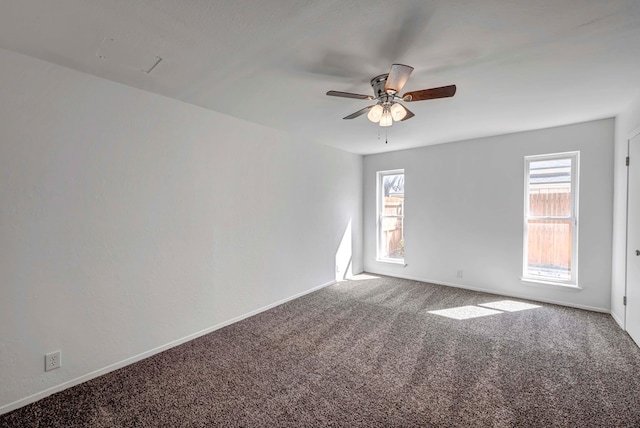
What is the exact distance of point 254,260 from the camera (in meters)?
3.55

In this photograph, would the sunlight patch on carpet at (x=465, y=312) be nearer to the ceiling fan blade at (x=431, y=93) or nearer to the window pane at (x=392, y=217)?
the window pane at (x=392, y=217)

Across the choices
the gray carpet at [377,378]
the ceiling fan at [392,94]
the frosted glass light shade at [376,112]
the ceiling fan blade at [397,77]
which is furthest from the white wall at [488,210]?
the ceiling fan blade at [397,77]

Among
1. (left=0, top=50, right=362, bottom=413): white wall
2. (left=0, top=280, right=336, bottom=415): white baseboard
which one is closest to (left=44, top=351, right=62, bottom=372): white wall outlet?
(left=0, top=50, right=362, bottom=413): white wall

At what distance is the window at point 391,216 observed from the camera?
17.4ft

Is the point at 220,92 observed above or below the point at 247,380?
above

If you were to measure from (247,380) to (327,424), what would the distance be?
2.50 ft

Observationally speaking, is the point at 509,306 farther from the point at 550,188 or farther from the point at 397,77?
the point at 397,77

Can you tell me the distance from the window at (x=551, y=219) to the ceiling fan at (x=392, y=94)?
2788 mm

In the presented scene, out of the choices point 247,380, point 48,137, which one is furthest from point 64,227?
point 247,380

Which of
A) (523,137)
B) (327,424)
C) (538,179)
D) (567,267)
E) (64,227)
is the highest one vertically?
(523,137)

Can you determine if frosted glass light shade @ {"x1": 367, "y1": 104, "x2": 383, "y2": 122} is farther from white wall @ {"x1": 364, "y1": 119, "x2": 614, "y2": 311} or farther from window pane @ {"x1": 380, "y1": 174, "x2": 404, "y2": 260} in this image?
window pane @ {"x1": 380, "y1": 174, "x2": 404, "y2": 260}

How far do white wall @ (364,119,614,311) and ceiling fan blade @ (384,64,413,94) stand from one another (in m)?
2.93

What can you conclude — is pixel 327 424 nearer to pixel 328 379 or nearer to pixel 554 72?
pixel 328 379

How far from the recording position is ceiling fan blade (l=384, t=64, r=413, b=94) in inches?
70.6
